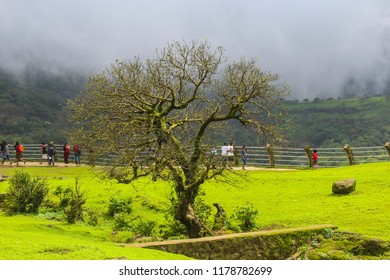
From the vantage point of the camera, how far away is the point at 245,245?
52.3ft

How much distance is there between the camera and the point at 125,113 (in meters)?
19.3

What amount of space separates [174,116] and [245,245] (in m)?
A: 6.73

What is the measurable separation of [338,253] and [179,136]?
757 cm

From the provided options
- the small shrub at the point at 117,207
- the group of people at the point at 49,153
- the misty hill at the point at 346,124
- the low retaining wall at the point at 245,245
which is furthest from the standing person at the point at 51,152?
the misty hill at the point at 346,124

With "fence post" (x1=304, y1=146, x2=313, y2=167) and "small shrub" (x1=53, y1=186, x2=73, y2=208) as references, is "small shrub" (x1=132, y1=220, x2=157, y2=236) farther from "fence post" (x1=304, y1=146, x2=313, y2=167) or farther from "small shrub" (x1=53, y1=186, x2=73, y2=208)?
"fence post" (x1=304, y1=146, x2=313, y2=167)

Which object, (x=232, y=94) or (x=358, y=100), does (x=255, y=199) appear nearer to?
(x=232, y=94)

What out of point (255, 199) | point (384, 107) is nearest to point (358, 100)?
point (384, 107)

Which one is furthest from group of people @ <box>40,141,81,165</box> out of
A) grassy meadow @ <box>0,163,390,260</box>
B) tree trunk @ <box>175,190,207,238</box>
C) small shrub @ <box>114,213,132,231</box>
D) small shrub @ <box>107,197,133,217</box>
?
tree trunk @ <box>175,190,207,238</box>

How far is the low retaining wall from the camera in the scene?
1534cm

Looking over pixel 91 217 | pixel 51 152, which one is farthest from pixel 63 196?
pixel 51 152

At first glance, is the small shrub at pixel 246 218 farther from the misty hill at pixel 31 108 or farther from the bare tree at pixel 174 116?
the misty hill at pixel 31 108

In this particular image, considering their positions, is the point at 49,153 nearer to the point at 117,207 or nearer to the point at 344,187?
the point at 117,207

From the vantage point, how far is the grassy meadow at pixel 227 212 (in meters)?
13.2

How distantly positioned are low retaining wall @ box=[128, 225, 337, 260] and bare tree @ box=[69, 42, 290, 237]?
2.63 m
